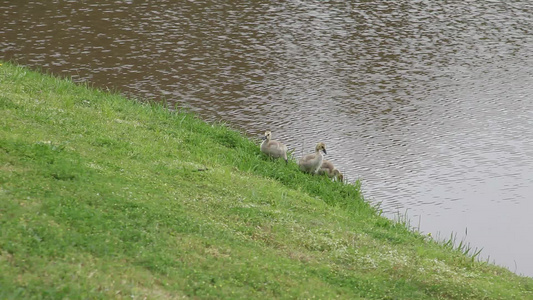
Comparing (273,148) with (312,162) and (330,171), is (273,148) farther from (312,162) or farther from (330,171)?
(330,171)

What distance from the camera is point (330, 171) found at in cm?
1747

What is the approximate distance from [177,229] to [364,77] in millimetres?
15613

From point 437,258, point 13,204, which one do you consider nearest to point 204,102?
point 437,258

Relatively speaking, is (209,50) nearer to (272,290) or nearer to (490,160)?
(490,160)

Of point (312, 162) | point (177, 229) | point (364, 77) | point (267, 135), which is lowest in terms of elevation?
point (364, 77)

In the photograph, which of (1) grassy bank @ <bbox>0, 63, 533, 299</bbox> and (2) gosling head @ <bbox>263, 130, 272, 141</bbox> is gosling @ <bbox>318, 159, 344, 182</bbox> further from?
(2) gosling head @ <bbox>263, 130, 272, 141</bbox>

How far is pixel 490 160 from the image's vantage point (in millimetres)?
19547

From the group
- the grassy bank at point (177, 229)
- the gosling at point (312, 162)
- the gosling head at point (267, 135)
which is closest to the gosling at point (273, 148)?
the gosling head at point (267, 135)

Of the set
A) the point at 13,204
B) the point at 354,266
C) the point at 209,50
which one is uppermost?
the point at 13,204

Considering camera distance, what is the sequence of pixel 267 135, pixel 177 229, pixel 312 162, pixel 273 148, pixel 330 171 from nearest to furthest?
pixel 177 229 < pixel 312 162 < pixel 330 171 < pixel 273 148 < pixel 267 135

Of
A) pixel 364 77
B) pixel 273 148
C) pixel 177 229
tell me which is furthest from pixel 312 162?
pixel 364 77

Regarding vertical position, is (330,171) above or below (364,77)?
above

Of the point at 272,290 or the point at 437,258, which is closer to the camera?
the point at 272,290

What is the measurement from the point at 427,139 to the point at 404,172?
2.35 m
